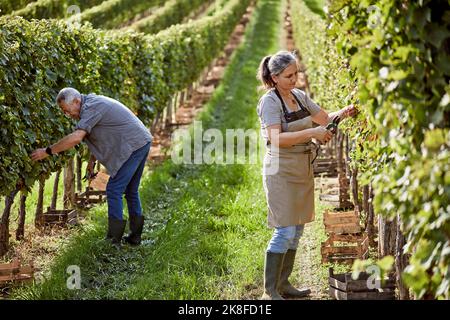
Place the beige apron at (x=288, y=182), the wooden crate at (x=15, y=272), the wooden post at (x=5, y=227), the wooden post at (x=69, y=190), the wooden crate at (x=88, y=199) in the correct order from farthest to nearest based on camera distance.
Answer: the wooden crate at (x=88, y=199)
the wooden post at (x=69, y=190)
the wooden post at (x=5, y=227)
the wooden crate at (x=15, y=272)
the beige apron at (x=288, y=182)

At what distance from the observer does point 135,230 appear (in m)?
8.38

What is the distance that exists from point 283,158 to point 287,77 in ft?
2.02

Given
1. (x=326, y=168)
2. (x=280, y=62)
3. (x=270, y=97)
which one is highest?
(x=280, y=62)

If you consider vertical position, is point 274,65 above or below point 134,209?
above

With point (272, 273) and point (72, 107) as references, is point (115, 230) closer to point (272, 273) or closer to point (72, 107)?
point (72, 107)

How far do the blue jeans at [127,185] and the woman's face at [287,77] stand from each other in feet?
8.96

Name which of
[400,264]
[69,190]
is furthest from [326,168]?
[400,264]

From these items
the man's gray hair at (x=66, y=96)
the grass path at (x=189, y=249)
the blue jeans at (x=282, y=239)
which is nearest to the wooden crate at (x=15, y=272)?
the grass path at (x=189, y=249)

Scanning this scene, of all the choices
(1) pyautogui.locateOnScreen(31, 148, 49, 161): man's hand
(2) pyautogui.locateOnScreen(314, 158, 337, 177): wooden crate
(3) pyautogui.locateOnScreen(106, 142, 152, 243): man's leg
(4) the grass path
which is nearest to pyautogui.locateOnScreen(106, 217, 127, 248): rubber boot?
(3) pyautogui.locateOnScreen(106, 142, 152, 243): man's leg

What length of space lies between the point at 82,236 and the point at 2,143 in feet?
5.02

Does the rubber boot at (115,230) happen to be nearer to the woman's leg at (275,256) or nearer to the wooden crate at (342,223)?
the wooden crate at (342,223)

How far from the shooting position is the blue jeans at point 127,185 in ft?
26.7
